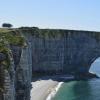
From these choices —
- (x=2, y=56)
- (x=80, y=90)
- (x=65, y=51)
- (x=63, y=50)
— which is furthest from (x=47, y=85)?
(x=2, y=56)

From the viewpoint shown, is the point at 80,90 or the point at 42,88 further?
the point at 80,90

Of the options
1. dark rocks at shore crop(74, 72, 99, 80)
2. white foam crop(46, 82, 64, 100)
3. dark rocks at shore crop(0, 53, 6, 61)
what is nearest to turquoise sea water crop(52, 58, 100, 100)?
white foam crop(46, 82, 64, 100)

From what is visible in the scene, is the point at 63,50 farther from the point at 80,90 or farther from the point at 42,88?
the point at 42,88

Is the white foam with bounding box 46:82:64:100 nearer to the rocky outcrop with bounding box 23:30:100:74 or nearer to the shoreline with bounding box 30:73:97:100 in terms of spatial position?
the shoreline with bounding box 30:73:97:100

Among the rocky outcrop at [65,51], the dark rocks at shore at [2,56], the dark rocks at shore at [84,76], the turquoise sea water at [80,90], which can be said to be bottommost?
the dark rocks at shore at [84,76]

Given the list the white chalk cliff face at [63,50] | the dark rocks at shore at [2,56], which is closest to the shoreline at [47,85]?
the white chalk cliff face at [63,50]

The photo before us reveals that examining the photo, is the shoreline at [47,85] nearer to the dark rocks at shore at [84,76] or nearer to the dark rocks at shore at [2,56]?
the dark rocks at shore at [84,76]

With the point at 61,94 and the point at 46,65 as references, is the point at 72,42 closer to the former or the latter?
the point at 46,65

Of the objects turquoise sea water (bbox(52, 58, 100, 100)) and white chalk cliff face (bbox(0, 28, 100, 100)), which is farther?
white chalk cliff face (bbox(0, 28, 100, 100))
